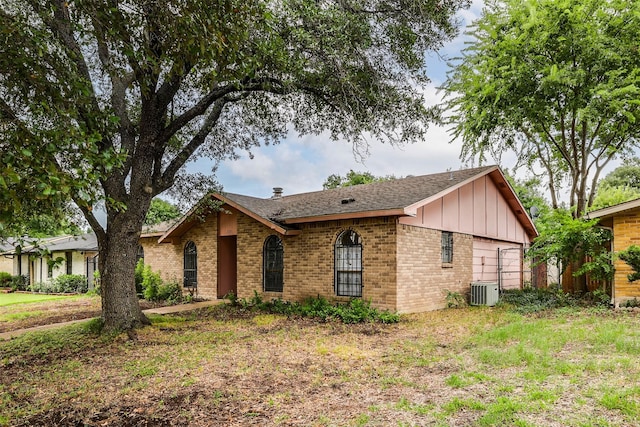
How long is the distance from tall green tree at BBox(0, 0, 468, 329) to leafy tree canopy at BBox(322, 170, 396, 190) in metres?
21.1

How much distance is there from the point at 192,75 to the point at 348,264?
20.4 ft

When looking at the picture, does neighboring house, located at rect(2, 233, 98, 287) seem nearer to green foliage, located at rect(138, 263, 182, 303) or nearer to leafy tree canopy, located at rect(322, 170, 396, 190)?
green foliage, located at rect(138, 263, 182, 303)

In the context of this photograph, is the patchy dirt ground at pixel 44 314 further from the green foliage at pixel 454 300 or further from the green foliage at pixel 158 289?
the green foliage at pixel 454 300

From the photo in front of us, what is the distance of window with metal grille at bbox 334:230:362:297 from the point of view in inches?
445

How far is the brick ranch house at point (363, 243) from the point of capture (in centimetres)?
1088

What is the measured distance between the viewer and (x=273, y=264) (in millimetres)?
13336

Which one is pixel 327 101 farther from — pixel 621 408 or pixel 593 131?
pixel 593 131

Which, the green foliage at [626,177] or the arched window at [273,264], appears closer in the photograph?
the arched window at [273,264]

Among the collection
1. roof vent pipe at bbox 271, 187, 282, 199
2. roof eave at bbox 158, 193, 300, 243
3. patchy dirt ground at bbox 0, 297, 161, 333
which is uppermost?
roof vent pipe at bbox 271, 187, 282, 199

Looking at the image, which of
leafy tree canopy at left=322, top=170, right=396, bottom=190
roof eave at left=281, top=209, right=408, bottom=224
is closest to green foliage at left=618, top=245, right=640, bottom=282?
roof eave at left=281, top=209, right=408, bottom=224

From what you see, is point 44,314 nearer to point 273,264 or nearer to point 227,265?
point 227,265

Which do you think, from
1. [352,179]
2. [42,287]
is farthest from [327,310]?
[352,179]

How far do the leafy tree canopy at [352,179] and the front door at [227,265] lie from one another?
55.5 ft

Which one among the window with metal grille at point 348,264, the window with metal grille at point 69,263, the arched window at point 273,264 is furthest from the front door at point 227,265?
the window with metal grille at point 69,263
